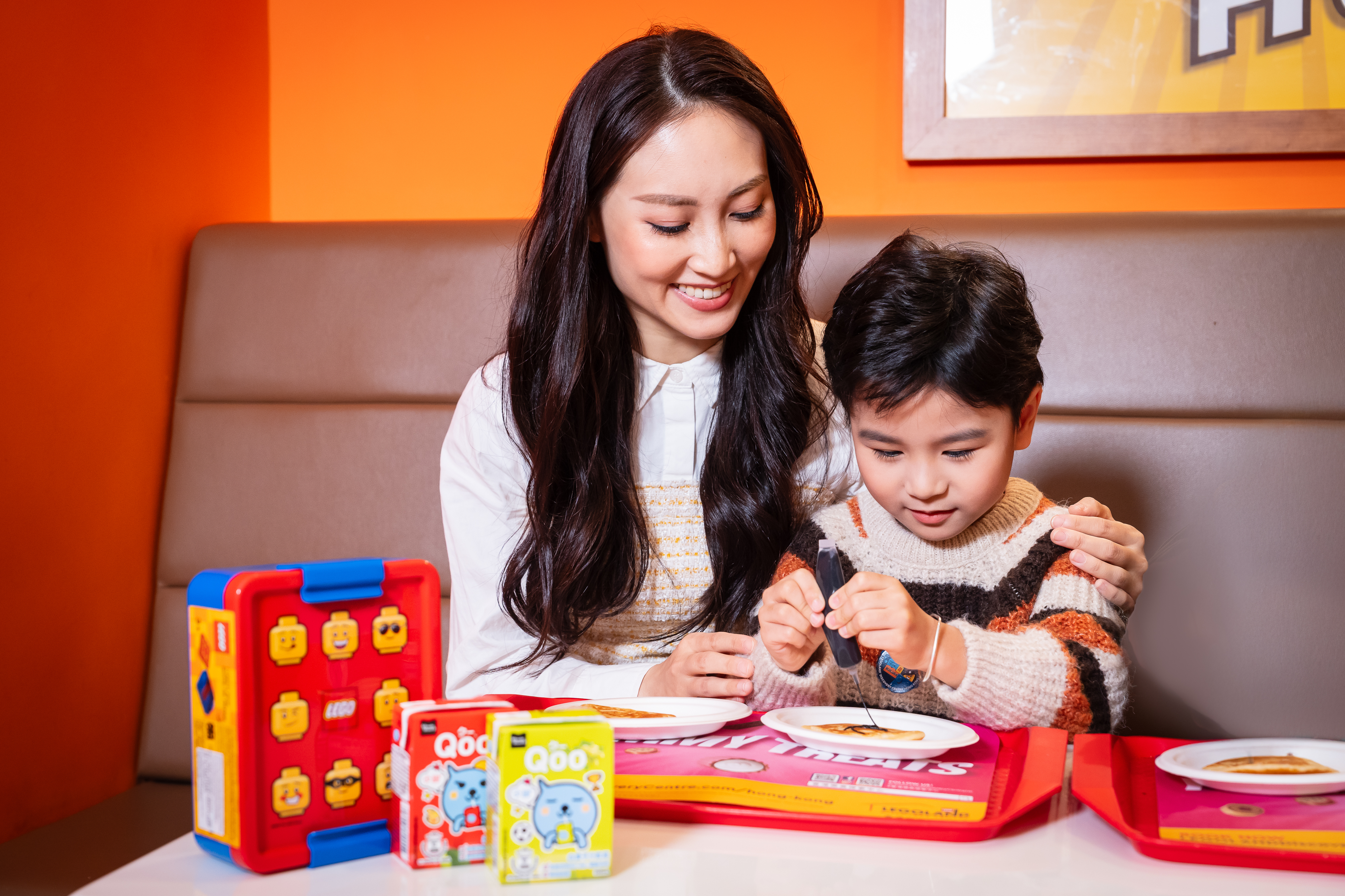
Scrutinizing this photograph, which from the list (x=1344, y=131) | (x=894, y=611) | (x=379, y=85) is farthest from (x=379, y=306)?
(x=1344, y=131)

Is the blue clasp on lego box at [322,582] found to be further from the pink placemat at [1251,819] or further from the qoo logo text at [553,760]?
the pink placemat at [1251,819]

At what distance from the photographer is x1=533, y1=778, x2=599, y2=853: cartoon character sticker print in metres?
0.58

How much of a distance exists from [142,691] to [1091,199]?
1781mm

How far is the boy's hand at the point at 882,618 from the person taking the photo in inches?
34.4

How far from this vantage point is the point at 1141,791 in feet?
2.31

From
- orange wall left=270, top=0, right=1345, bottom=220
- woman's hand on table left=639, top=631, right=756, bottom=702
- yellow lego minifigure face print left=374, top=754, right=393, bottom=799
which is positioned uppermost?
orange wall left=270, top=0, right=1345, bottom=220

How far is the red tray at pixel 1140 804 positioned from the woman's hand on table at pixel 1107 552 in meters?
0.25

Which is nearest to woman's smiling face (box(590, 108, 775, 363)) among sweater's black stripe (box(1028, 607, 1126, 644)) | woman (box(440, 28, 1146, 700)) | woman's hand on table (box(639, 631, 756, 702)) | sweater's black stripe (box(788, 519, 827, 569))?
woman (box(440, 28, 1146, 700))

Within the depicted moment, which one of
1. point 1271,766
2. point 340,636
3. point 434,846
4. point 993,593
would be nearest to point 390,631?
point 340,636

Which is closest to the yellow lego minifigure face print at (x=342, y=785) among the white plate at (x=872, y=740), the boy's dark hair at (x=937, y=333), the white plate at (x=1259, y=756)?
the white plate at (x=872, y=740)

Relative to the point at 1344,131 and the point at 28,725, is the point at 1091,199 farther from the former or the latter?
the point at 28,725

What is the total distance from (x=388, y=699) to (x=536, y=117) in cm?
151

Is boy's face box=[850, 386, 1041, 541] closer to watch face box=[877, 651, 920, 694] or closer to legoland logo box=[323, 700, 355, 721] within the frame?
watch face box=[877, 651, 920, 694]

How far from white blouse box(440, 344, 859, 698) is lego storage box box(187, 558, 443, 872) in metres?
0.68
